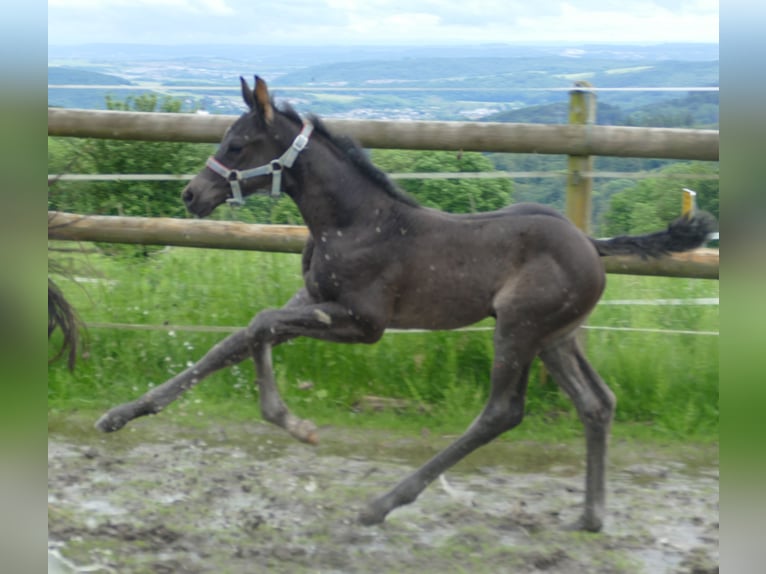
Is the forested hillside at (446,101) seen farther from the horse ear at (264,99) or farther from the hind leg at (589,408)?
the hind leg at (589,408)

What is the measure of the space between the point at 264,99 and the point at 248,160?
0.29m

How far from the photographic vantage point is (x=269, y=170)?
435cm

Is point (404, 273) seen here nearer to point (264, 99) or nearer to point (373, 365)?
point (264, 99)

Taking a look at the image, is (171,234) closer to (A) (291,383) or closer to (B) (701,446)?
(A) (291,383)

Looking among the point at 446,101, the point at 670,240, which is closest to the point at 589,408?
the point at 670,240

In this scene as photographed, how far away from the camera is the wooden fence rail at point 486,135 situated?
523 cm

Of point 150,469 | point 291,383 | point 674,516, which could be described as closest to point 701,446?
point 674,516

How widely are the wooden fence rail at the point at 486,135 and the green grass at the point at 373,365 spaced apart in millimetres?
926

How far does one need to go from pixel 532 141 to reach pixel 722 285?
3.60 meters

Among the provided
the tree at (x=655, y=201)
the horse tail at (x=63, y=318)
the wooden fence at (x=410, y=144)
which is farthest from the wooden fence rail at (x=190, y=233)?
the horse tail at (x=63, y=318)

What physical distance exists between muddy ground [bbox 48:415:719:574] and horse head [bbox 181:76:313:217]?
1385 millimetres

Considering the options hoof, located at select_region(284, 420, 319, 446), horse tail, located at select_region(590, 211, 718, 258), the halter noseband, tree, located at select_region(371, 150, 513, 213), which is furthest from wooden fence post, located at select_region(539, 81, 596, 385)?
hoof, located at select_region(284, 420, 319, 446)

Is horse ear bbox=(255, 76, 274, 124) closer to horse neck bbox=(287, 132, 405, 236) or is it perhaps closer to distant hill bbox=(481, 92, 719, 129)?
horse neck bbox=(287, 132, 405, 236)

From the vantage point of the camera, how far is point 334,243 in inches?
174
